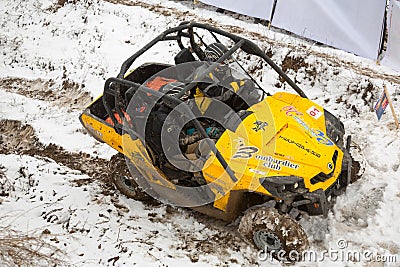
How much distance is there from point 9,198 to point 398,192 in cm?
468

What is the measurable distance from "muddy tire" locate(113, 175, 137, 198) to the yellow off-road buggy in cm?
4

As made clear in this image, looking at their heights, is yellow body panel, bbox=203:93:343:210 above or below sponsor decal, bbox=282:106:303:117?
below

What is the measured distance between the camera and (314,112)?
5.31 m

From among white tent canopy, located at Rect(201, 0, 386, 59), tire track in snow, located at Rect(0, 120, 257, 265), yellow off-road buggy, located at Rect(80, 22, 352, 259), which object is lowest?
tire track in snow, located at Rect(0, 120, 257, 265)

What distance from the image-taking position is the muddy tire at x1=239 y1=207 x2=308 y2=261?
454 centimetres

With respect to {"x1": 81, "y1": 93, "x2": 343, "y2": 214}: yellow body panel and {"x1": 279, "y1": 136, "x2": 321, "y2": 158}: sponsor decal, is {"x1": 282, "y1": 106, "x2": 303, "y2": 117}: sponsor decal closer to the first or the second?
{"x1": 81, "y1": 93, "x2": 343, "y2": 214}: yellow body panel

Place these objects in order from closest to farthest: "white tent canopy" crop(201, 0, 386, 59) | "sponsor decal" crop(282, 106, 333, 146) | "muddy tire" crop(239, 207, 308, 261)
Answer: "muddy tire" crop(239, 207, 308, 261)
"sponsor decal" crop(282, 106, 333, 146)
"white tent canopy" crop(201, 0, 386, 59)

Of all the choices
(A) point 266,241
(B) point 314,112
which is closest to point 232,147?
(A) point 266,241

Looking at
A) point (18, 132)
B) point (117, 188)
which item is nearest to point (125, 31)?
point (18, 132)

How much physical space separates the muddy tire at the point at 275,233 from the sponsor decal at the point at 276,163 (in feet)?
1.45

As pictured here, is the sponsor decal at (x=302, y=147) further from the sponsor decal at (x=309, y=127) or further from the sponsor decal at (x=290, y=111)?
the sponsor decal at (x=290, y=111)
